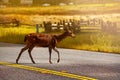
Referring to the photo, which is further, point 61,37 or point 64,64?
point 61,37

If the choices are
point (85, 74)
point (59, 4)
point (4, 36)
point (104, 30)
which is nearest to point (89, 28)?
point (104, 30)

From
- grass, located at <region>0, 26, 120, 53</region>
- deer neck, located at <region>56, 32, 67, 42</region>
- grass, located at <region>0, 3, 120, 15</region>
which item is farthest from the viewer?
grass, located at <region>0, 3, 120, 15</region>

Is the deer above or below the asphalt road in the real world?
above

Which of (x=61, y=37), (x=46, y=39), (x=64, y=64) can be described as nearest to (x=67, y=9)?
(x=61, y=37)

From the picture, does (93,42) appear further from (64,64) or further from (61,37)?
(64,64)

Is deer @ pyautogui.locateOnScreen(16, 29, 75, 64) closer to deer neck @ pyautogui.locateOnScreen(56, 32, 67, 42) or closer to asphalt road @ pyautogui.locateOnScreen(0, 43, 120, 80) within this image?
deer neck @ pyautogui.locateOnScreen(56, 32, 67, 42)

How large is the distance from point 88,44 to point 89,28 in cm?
36

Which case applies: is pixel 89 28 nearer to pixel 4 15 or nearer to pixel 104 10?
pixel 104 10

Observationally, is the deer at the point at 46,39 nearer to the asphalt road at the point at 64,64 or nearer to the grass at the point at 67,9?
the asphalt road at the point at 64,64

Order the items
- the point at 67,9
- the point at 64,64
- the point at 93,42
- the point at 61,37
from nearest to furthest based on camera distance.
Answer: the point at 64,64
the point at 61,37
the point at 93,42
the point at 67,9

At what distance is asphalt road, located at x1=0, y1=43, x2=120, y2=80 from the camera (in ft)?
22.8

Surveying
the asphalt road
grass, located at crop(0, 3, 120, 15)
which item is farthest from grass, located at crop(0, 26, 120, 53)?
grass, located at crop(0, 3, 120, 15)

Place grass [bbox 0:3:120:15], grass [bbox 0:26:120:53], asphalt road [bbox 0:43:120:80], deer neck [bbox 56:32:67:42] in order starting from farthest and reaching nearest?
grass [bbox 0:3:120:15], grass [bbox 0:26:120:53], deer neck [bbox 56:32:67:42], asphalt road [bbox 0:43:120:80]

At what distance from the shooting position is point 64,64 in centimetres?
760
